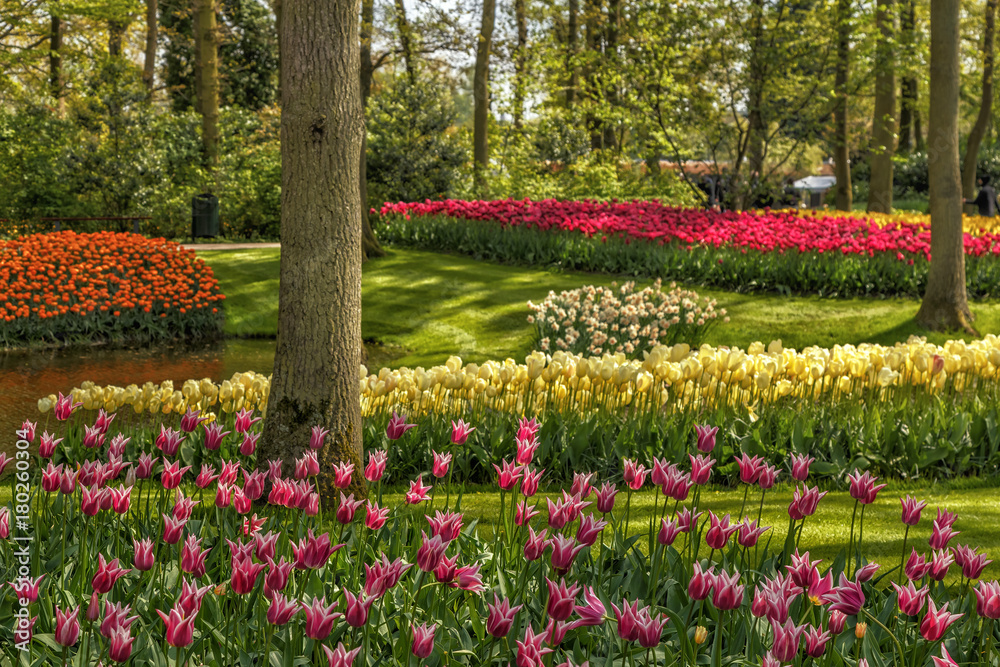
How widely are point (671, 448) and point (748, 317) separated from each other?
6.31 metres

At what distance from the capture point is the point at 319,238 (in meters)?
4.04

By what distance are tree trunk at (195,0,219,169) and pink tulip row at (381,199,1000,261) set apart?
727 centimetres

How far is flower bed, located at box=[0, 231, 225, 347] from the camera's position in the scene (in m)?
10.5

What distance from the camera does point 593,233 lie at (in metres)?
13.9

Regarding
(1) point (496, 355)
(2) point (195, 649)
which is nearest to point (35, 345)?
(1) point (496, 355)

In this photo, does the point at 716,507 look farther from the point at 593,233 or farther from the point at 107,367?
Answer: the point at 593,233

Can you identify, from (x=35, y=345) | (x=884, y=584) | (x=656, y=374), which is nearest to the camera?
(x=884, y=584)

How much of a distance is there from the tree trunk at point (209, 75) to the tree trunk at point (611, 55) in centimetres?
849

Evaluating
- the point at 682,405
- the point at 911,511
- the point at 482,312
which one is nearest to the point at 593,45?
the point at 482,312

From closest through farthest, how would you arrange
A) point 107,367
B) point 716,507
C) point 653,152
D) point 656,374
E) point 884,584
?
Answer: point 884,584
point 716,507
point 656,374
point 107,367
point 653,152

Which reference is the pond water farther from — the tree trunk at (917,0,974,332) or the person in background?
the person in background

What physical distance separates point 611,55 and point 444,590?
1702 cm

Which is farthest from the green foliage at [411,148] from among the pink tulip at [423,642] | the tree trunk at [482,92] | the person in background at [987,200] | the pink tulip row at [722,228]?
the pink tulip at [423,642]

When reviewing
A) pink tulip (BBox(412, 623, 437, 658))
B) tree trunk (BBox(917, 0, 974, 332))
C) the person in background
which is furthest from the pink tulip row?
pink tulip (BBox(412, 623, 437, 658))
